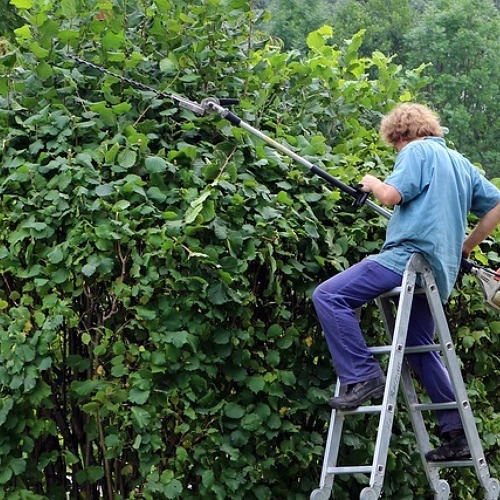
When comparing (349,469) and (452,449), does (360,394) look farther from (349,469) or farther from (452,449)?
(452,449)

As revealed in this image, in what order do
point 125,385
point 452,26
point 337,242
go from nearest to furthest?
1. point 125,385
2. point 337,242
3. point 452,26

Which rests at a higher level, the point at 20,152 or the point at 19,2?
the point at 19,2

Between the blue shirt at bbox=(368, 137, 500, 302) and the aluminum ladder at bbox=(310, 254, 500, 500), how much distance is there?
72mm

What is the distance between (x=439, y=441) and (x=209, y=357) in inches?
64.2

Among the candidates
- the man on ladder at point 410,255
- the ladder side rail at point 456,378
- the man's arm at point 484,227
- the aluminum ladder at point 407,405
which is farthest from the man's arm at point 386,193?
the man's arm at point 484,227

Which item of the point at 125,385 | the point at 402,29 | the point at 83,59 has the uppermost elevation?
the point at 83,59

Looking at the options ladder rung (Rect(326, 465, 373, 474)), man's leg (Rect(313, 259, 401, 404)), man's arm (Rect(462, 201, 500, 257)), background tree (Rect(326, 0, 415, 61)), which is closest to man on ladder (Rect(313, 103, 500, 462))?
man's leg (Rect(313, 259, 401, 404))

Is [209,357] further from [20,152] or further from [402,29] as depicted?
[402,29]

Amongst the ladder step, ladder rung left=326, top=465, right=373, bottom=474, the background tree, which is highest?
the ladder step

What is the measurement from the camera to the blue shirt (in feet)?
17.9

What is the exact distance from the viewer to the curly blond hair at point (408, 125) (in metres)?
5.74

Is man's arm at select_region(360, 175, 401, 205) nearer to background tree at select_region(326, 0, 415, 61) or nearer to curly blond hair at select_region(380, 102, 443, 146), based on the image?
curly blond hair at select_region(380, 102, 443, 146)

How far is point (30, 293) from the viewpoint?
5.42 m

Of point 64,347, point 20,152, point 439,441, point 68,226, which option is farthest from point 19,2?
point 439,441
